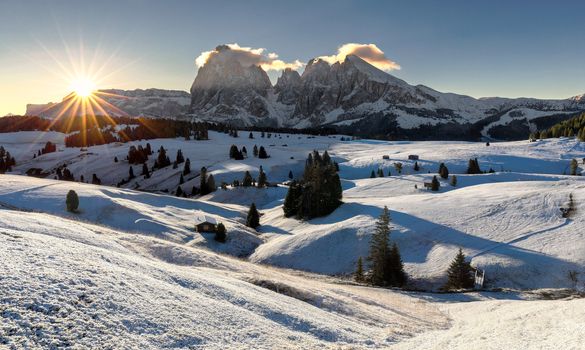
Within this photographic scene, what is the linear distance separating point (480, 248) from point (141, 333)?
4714 centimetres

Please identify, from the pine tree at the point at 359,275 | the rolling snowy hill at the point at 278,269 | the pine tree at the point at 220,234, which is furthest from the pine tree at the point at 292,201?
the pine tree at the point at 359,275

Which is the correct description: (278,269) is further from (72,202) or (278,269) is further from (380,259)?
(72,202)

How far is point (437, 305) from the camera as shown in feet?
114

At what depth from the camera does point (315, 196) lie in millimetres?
75438

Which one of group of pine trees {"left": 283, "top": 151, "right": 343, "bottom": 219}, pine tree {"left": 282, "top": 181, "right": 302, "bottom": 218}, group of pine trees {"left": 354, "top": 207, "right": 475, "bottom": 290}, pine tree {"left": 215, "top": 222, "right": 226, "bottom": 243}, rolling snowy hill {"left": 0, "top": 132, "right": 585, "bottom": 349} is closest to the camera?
rolling snowy hill {"left": 0, "top": 132, "right": 585, "bottom": 349}

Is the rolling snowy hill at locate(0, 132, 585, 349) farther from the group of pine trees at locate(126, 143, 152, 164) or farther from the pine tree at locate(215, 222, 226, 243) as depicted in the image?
the group of pine trees at locate(126, 143, 152, 164)

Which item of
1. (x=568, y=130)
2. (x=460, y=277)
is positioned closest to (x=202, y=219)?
(x=460, y=277)

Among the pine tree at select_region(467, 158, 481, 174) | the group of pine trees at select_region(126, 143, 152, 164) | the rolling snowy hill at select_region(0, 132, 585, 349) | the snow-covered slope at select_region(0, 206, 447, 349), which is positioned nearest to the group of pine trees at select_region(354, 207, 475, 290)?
the rolling snowy hill at select_region(0, 132, 585, 349)

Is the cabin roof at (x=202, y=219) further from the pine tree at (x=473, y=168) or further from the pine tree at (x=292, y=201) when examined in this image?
the pine tree at (x=473, y=168)

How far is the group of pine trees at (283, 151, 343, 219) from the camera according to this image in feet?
247

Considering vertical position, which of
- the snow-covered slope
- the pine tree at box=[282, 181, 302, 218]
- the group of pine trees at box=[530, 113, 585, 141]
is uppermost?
the group of pine trees at box=[530, 113, 585, 141]

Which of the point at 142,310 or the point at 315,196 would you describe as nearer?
the point at 142,310

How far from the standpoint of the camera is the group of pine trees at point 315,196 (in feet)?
247

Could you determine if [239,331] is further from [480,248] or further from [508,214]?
[508,214]
